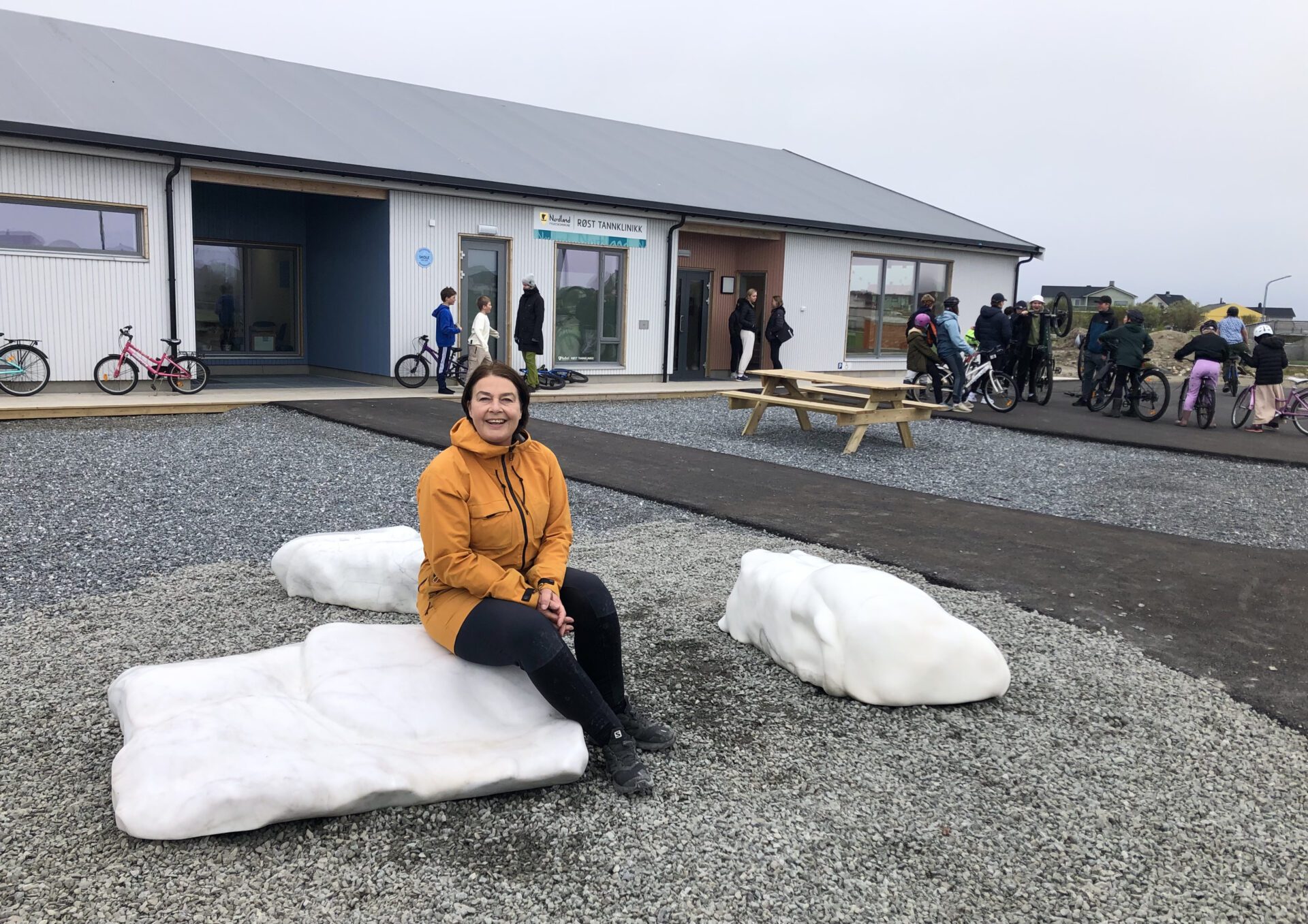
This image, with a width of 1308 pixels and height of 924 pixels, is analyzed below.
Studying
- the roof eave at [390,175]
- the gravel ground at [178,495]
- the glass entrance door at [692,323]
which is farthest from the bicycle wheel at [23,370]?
the glass entrance door at [692,323]

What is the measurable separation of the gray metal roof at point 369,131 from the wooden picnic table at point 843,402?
5963 millimetres

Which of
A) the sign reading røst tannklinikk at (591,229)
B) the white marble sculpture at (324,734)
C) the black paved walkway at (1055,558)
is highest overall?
the sign reading røst tannklinikk at (591,229)

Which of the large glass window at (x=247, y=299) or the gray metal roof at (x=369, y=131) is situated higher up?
the gray metal roof at (x=369, y=131)

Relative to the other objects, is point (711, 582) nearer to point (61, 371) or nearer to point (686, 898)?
point (686, 898)

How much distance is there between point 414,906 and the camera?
2.54 meters

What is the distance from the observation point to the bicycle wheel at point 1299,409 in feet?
46.0

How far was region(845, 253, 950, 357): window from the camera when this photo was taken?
21.5 metres

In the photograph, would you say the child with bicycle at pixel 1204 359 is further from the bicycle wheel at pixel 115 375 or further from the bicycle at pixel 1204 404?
the bicycle wheel at pixel 115 375

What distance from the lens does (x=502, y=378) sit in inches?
131

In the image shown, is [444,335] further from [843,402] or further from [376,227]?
[843,402]

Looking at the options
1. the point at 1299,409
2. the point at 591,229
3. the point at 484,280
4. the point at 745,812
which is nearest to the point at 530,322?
the point at 484,280

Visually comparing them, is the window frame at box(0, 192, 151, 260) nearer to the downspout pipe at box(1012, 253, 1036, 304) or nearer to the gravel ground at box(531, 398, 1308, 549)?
the gravel ground at box(531, 398, 1308, 549)

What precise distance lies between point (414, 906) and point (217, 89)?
626 inches

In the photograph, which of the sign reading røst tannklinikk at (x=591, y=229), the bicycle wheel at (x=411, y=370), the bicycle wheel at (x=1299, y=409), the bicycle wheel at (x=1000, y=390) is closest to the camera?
the bicycle wheel at (x=1299, y=409)
